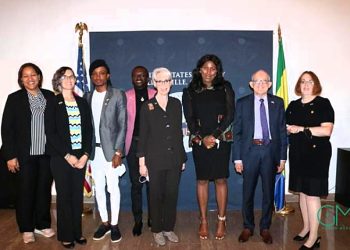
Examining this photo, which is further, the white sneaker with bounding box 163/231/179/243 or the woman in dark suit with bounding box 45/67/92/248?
the white sneaker with bounding box 163/231/179/243

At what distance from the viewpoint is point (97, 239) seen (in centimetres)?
362

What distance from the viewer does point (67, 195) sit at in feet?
10.8

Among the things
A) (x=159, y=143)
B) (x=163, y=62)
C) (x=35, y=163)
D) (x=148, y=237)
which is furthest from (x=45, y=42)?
(x=148, y=237)

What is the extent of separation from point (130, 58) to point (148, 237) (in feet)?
7.45

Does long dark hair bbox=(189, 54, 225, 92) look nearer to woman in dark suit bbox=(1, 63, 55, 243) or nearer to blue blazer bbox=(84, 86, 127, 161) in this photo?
blue blazer bbox=(84, 86, 127, 161)

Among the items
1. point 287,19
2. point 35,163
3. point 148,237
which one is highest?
point 287,19

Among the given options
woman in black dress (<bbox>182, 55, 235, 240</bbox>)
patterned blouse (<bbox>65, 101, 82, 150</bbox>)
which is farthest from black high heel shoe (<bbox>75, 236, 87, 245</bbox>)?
woman in black dress (<bbox>182, 55, 235, 240</bbox>)

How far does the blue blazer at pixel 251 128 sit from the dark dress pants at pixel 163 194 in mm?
682

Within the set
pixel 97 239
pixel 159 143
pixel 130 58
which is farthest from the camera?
pixel 130 58

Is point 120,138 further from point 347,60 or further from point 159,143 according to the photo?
point 347,60

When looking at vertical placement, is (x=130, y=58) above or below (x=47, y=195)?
above

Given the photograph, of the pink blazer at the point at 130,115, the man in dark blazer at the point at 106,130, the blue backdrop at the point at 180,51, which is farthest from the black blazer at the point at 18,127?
the blue backdrop at the point at 180,51

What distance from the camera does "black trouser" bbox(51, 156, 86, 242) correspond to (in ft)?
10.7

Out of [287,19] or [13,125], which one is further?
[287,19]
